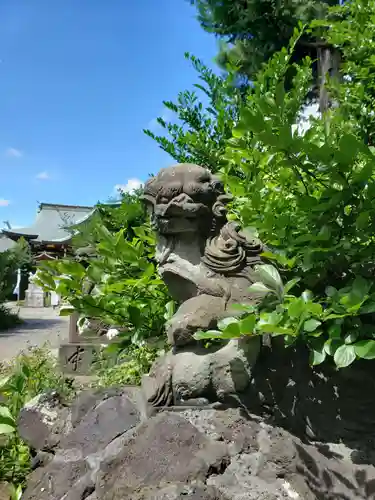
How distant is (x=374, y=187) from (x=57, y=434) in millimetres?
1580

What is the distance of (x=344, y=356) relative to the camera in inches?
45.8

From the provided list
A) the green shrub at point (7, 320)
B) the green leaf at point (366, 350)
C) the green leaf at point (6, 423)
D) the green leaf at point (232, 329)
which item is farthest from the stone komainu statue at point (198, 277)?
the green shrub at point (7, 320)

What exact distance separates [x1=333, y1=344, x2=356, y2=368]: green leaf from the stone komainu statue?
1.54 feet

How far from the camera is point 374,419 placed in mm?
1583

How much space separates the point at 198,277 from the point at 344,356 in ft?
2.46

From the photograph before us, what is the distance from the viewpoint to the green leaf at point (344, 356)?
3.76 feet

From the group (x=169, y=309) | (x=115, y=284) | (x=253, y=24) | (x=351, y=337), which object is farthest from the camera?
(x=253, y=24)

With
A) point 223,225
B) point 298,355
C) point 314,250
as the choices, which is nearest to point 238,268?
point 223,225

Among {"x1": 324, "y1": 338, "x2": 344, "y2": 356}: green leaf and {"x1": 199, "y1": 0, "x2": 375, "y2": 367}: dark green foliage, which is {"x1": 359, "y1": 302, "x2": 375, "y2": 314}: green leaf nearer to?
{"x1": 199, "y1": 0, "x2": 375, "y2": 367}: dark green foliage

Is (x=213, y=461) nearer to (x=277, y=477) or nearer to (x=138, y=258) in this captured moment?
(x=277, y=477)

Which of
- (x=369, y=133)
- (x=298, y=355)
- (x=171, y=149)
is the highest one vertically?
(x=171, y=149)

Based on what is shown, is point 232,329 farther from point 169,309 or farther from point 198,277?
point 169,309

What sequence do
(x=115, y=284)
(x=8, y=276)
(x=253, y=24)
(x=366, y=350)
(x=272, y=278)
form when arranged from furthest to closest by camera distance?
(x=8, y=276)
(x=253, y=24)
(x=115, y=284)
(x=272, y=278)
(x=366, y=350)

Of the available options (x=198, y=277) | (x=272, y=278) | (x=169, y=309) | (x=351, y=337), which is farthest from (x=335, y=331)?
(x=169, y=309)
